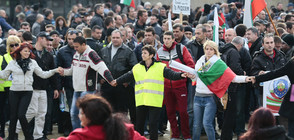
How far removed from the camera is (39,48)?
10242mm

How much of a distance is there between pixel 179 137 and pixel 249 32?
107 inches

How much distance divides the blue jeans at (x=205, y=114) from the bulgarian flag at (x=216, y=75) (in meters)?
0.20

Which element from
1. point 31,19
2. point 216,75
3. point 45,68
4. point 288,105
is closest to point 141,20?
point 31,19

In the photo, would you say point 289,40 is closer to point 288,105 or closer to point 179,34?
point 179,34

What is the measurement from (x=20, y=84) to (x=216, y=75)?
341 cm

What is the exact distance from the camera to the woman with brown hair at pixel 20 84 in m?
9.38

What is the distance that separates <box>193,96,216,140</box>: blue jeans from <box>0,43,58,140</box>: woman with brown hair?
2.97 m

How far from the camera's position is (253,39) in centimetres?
1096

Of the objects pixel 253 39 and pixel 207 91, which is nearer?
pixel 207 91

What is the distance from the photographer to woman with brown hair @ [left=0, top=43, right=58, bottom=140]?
30.8ft

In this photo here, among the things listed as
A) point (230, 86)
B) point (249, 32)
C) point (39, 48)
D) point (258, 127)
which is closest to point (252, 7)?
point (249, 32)

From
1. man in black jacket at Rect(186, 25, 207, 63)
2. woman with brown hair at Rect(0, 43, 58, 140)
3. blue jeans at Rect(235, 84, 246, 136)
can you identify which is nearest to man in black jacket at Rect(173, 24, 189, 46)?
man in black jacket at Rect(186, 25, 207, 63)

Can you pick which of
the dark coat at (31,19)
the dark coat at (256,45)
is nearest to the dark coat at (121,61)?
the dark coat at (256,45)

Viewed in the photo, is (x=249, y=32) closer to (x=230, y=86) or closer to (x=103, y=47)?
(x=230, y=86)
